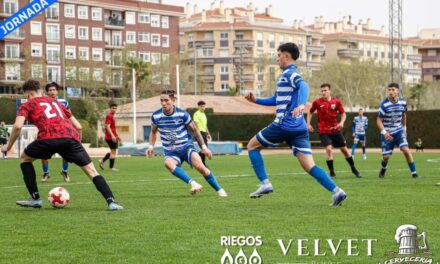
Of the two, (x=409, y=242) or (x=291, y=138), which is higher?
(x=291, y=138)

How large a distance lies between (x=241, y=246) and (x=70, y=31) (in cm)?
10617

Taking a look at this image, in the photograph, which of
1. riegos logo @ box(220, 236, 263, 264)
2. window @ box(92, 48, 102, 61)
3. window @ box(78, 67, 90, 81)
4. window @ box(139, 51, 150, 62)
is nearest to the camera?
riegos logo @ box(220, 236, 263, 264)

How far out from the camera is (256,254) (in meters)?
7.54

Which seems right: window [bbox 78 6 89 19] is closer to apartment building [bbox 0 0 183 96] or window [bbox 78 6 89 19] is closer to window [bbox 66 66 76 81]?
apartment building [bbox 0 0 183 96]

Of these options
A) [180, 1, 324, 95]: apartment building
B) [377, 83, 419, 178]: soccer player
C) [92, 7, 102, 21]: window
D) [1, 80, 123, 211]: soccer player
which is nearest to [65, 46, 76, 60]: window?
[92, 7, 102, 21]: window

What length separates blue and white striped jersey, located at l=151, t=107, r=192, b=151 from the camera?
47.5 ft

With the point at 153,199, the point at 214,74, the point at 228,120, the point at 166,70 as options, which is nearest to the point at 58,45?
the point at 166,70

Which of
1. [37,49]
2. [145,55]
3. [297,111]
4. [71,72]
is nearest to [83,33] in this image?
[37,49]

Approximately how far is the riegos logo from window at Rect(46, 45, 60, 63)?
104 meters

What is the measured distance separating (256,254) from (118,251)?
4.51 feet

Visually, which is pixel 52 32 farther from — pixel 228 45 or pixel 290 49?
pixel 290 49

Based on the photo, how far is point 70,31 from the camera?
111438mm

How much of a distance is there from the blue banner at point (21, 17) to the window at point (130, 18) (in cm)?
10822

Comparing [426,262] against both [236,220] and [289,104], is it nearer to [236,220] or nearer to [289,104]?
[236,220]
